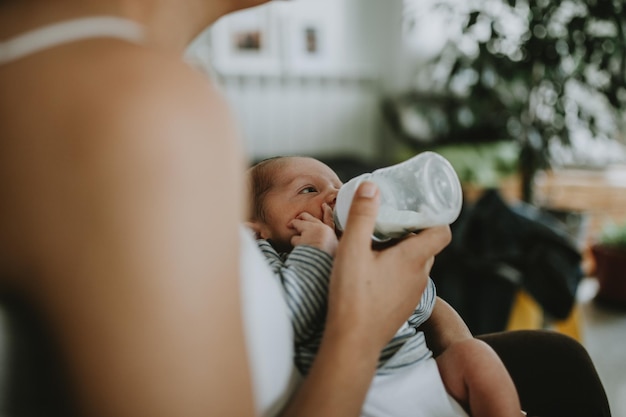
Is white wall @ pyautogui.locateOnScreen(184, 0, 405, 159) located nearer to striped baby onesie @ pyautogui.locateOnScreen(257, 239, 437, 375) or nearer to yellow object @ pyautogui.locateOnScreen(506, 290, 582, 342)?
yellow object @ pyautogui.locateOnScreen(506, 290, 582, 342)

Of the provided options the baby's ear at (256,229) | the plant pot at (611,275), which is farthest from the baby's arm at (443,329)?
the plant pot at (611,275)

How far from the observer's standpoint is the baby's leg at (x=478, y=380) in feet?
2.24

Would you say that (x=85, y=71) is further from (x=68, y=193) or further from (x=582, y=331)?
(x=582, y=331)

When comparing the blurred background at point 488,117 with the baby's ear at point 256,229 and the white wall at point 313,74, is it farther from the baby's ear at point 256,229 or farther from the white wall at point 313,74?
the baby's ear at point 256,229

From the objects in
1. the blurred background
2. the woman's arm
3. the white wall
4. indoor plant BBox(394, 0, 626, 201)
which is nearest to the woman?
the woman's arm

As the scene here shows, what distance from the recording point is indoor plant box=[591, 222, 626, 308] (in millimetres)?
2551

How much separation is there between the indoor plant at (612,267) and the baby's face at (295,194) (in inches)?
86.5

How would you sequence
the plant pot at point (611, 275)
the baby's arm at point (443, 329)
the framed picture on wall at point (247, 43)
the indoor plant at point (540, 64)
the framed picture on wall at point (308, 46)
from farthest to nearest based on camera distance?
the framed picture on wall at point (308, 46), the framed picture on wall at point (247, 43), the plant pot at point (611, 275), the indoor plant at point (540, 64), the baby's arm at point (443, 329)

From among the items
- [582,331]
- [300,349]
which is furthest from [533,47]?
[300,349]

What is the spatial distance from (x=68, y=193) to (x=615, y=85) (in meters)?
2.59

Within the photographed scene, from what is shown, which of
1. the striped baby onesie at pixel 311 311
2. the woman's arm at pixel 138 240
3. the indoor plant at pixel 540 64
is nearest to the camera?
the woman's arm at pixel 138 240

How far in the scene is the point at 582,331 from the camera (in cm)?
215

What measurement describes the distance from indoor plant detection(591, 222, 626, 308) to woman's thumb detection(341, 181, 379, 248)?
7.77 ft

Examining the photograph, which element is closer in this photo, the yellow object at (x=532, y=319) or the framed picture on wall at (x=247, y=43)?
the yellow object at (x=532, y=319)
